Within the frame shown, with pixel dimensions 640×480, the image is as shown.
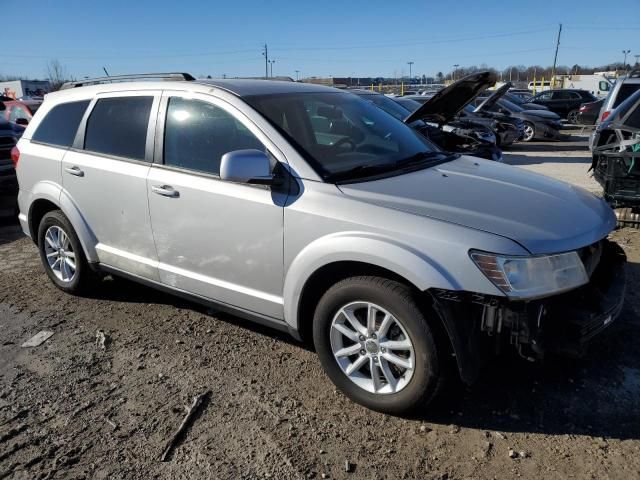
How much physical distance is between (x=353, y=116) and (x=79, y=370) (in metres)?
2.59

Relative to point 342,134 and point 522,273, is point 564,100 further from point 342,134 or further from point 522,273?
point 522,273

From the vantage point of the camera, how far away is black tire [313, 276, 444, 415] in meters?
2.73

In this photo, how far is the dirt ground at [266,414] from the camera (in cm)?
264

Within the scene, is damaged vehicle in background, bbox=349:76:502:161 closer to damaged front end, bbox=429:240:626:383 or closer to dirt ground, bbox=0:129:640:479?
dirt ground, bbox=0:129:640:479

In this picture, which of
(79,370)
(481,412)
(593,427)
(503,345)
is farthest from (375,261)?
(79,370)

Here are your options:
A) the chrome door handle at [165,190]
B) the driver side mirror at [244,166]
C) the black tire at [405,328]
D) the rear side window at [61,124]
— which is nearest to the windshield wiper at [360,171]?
the driver side mirror at [244,166]

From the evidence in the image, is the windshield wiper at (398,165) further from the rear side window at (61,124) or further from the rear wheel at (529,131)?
the rear wheel at (529,131)

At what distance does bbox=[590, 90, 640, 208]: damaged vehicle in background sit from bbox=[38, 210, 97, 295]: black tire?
18.2 ft

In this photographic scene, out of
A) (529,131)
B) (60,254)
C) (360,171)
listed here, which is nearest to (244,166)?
(360,171)

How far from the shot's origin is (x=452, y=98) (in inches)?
267

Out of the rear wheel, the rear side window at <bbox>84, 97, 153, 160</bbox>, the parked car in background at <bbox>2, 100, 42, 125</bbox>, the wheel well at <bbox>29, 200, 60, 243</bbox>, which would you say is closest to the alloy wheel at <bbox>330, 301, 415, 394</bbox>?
the rear side window at <bbox>84, 97, 153, 160</bbox>

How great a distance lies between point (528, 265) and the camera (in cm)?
258

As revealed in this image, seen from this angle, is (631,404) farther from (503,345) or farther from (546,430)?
(503,345)

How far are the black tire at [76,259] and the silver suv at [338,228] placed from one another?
31 millimetres
